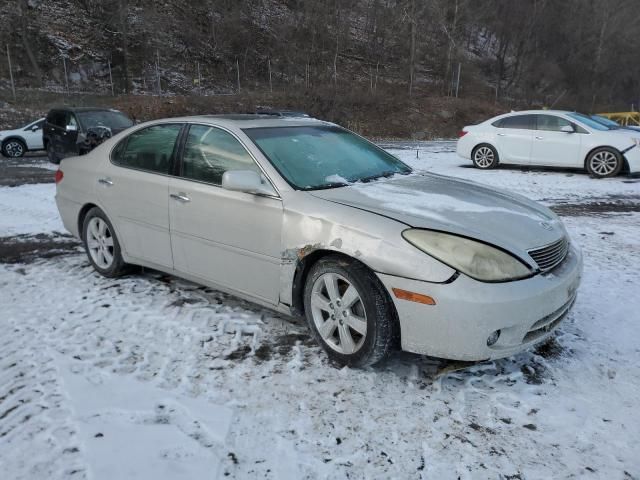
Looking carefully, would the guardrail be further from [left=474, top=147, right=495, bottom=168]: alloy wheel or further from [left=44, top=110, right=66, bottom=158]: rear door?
[left=44, top=110, right=66, bottom=158]: rear door

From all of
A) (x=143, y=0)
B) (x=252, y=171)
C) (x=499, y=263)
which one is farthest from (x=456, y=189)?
(x=143, y=0)

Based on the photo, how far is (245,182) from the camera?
347cm

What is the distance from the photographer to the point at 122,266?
4.85 metres

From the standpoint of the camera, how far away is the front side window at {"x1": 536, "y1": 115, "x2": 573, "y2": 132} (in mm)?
11672

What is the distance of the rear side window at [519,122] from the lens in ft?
39.8

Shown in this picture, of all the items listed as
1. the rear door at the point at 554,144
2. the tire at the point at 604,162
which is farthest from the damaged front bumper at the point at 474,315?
the rear door at the point at 554,144

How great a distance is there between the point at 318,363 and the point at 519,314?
1270 millimetres

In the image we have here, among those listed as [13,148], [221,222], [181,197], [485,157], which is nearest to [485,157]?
[485,157]

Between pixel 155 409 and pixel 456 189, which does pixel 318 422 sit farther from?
pixel 456 189

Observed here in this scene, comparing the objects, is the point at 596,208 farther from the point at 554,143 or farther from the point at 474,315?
the point at 474,315

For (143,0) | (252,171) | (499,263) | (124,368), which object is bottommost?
(124,368)

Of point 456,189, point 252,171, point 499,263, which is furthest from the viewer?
point 456,189

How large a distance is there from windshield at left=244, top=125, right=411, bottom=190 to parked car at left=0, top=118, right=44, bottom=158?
612 inches

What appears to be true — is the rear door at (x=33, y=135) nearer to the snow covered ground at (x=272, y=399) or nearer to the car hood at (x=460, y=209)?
the snow covered ground at (x=272, y=399)
